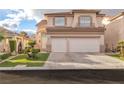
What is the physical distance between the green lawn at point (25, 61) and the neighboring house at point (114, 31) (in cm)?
303

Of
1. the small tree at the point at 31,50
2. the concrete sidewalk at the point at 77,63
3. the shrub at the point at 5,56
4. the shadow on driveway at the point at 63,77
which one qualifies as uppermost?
the small tree at the point at 31,50

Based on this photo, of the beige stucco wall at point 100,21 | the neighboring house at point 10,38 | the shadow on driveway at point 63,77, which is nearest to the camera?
the shadow on driveway at point 63,77

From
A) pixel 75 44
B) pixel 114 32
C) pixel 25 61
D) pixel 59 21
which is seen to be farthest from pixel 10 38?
pixel 114 32

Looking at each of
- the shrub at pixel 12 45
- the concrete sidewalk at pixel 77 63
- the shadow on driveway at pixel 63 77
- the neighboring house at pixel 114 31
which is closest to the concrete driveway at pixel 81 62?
the concrete sidewalk at pixel 77 63

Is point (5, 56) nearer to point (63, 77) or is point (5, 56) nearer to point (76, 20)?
point (63, 77)

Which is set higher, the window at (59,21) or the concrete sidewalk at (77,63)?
the window at (59,21)

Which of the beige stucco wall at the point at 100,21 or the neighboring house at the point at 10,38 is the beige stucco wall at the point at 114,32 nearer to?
the beige stucco wall at the point at 100,21

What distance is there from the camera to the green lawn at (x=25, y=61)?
14211 mm

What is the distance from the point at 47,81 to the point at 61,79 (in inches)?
33.6

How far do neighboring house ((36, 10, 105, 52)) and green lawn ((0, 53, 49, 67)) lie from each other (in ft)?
2.13

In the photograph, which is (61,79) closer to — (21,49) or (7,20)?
(21,49)

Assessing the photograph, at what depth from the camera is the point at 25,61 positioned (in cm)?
1427
